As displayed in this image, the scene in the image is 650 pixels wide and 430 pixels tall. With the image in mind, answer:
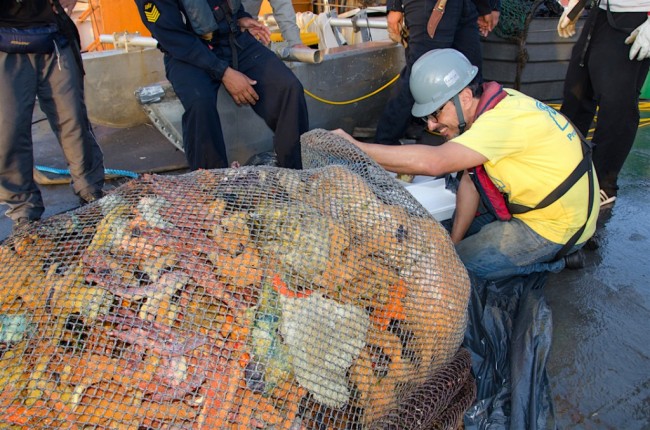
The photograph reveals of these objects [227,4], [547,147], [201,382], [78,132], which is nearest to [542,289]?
[547,147]

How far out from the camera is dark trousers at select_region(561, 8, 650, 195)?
3111mm

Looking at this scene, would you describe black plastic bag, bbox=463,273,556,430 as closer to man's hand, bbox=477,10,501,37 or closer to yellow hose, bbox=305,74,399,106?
yellow hose, bbox=305,74,399,106

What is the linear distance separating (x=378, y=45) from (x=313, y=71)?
94 cm

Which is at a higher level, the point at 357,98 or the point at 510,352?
the point at 357,98

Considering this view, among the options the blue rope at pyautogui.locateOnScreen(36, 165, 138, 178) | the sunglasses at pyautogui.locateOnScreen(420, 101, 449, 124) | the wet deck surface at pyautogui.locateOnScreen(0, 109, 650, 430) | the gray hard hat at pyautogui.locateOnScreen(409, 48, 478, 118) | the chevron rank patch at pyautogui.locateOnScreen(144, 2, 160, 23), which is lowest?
the wet deck surface at pyautogui.locateOnScreen(0, 109, 650, 430)

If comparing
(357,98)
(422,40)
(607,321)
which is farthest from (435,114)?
(357,98)

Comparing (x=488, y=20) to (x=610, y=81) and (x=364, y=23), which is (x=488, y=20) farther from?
(x=610, y=81)

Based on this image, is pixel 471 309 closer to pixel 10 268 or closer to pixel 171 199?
pixel 171 199

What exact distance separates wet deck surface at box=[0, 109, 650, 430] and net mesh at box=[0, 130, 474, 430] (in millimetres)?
563

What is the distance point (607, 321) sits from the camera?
8.09ft

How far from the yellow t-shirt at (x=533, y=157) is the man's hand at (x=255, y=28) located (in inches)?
82.6

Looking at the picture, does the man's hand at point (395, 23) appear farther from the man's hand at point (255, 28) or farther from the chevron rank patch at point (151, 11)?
A: the chevron rank patch at point (151, 11)

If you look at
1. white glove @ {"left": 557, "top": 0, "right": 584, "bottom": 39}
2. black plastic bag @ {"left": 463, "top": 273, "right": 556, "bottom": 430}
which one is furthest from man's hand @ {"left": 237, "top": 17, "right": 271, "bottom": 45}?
black plastic bag @ {"left": 463, "top": 273, "right": 556, "bottom": 430}

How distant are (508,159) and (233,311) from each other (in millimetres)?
1564
